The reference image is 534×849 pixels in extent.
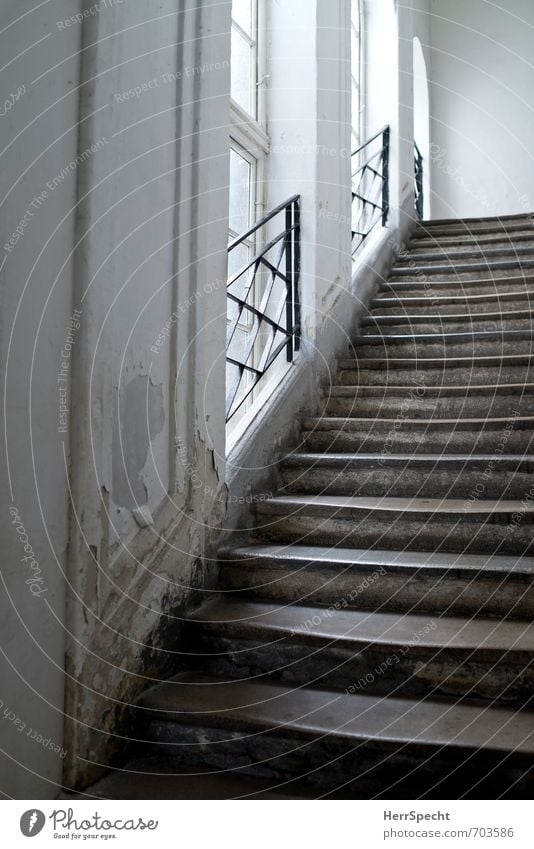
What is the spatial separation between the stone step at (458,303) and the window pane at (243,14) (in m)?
1.90

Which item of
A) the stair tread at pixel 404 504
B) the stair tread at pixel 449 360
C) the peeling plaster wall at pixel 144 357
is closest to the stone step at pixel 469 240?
the stair tread at pixel 449 360

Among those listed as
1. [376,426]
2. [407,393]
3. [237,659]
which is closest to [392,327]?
[407,393]

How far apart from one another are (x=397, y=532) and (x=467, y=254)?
3388 mm

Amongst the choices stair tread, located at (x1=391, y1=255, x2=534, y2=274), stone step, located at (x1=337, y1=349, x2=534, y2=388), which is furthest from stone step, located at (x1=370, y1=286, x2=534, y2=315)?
stone step, located at (x1=337, y1=349, x2=534, y2=388)

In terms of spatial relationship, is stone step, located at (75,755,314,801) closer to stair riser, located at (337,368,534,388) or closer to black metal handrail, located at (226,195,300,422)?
black metal handrail, located at (226,195,300,422)

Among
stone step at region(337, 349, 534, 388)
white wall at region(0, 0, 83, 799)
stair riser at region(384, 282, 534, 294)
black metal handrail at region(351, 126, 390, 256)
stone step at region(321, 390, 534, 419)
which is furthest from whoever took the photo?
black metal handrail at region(351, 126, 390, 256)

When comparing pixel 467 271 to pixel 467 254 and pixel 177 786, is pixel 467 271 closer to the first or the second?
pixel 467 254

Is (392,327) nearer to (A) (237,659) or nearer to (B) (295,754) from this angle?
(A) (237,659)

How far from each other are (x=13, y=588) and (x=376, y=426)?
220 cm

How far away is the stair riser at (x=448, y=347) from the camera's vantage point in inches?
154

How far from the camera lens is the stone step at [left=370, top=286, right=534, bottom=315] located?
4477 millimetres

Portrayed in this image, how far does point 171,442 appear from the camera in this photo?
227 centimetres

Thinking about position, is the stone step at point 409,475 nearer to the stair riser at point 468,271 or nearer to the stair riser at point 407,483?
the stair riser at point 407,483

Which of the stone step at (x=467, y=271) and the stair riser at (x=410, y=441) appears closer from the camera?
the stair riser at (x=410, y=441)
